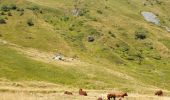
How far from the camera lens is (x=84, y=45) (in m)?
161

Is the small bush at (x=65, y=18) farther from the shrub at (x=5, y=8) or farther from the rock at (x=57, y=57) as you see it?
the rock at (x=57, y=57)

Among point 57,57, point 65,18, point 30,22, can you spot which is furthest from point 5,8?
point 57,57

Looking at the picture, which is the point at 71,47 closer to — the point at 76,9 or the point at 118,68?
the point at 118,68

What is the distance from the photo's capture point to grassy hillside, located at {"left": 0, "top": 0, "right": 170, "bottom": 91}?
109125 millimetres

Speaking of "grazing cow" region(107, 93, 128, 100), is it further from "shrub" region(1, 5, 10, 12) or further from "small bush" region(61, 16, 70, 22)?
"small bush" region(61, 16, 70, 22)

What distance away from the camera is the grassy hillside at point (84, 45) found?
358 ft

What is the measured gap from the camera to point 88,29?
570 ft

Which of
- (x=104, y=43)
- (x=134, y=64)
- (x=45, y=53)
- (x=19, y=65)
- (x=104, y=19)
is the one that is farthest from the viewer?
(x=104, y=19)

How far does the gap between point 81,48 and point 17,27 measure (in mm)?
24253

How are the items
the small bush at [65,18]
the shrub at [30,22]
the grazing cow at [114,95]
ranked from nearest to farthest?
the grazing cow at [114,95], the shrub at [30,22], the small bush at [65,18]

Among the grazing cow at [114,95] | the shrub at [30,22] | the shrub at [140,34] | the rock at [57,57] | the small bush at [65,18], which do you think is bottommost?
the shrub at [140,34]

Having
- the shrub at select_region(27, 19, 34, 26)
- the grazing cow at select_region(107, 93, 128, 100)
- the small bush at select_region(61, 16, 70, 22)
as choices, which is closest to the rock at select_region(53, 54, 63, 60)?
the shrub at select_region(27, 19, 34, 26)

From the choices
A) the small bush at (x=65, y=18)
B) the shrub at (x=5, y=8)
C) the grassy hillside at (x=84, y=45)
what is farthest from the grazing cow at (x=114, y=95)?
the small bush at (x=65, y=18)

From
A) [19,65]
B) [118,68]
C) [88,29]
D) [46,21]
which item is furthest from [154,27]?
[19,65]
